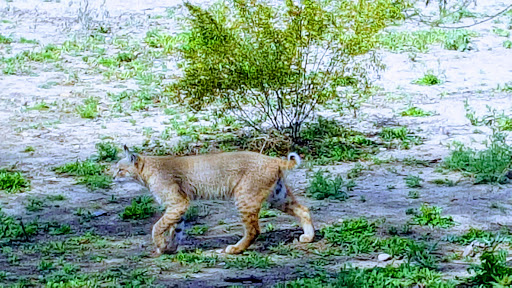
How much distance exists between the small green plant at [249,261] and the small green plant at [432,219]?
4.97 feet

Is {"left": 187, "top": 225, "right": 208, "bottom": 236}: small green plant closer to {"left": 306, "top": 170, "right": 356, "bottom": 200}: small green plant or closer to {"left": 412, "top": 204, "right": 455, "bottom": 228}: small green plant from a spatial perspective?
{"left": 306, "top": 170, "right": 356, "bottom": 200}: small green plant

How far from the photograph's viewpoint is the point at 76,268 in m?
6.64

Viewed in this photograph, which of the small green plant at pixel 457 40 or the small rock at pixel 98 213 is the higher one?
the small green plant at pixel 457 40

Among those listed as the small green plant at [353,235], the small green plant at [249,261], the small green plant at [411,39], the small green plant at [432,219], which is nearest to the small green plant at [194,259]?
the small green plant at [249,261]

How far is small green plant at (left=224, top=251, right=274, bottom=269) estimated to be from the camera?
6723 millimetres

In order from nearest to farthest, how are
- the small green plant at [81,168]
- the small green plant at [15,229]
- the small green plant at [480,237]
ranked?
the small green plant at [480,237]
the small green plant at [15,229]
the small green plant at [81,168]

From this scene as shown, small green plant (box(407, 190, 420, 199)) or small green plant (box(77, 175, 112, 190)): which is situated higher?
small green plant (box(407, 190, 420, 199))

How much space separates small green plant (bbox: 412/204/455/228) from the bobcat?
1.02 metres

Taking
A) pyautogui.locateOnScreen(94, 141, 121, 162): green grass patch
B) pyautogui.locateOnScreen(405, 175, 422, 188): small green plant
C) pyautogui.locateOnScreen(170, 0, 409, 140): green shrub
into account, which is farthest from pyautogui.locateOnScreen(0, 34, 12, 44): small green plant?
pyautogui.locateOnScreen(405, 175, 422, 188): small green plant

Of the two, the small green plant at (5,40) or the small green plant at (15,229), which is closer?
the small green plant at (15,229)

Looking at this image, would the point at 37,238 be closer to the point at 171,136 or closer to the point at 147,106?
the point at 171,136

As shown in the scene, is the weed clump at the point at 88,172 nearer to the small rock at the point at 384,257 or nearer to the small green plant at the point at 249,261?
the small green plant at the point at 249,261

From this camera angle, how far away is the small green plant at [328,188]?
28.3ft

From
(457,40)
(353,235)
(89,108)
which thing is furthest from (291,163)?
(457,40)
